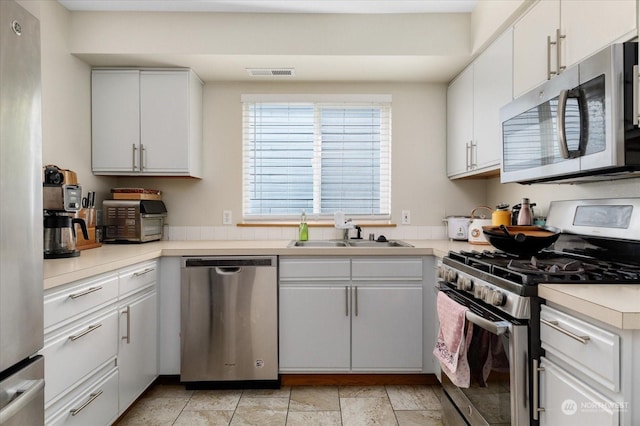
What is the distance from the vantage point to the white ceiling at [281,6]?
2484 millimetres

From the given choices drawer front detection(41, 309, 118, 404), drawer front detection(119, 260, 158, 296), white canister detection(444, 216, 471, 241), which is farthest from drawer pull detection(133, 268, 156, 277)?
white canister detection(444, 216, 471, 241)

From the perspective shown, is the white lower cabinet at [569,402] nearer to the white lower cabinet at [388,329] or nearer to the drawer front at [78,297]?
the white lower cabinet at [388,329]

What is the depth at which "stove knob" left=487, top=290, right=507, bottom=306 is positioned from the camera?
55.4 inches

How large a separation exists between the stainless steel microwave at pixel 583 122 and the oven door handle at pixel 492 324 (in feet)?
2.14

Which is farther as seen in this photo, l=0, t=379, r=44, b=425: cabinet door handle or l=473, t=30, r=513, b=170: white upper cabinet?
l=473, t=30, r=513, b=170: white upper cabinet

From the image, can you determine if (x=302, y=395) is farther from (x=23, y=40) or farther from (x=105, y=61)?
(x=105, y=61)

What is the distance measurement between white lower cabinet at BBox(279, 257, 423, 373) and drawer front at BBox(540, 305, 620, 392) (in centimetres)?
127

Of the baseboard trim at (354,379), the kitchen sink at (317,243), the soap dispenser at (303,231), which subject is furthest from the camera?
the soap dispenser at (303,231)

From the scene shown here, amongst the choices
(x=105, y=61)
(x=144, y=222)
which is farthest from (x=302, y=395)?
(x=105, y=61)

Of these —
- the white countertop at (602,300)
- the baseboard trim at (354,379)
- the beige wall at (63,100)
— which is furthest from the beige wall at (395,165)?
the white countertop at (602,300)

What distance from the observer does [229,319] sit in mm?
2488

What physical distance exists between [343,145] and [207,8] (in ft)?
4.52

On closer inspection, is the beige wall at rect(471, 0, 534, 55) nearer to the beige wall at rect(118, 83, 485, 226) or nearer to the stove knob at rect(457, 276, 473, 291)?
the beige wall at rect(118, 83, 485, 226)

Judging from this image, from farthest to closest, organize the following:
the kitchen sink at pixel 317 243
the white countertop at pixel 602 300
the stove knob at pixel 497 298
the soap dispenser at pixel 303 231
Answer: the soap dispenser at pixel 303 231 < the kitchen sink at pixel 317 243 < the stove knob at pixel 497 298 < the white countertop at pixel 602 300
